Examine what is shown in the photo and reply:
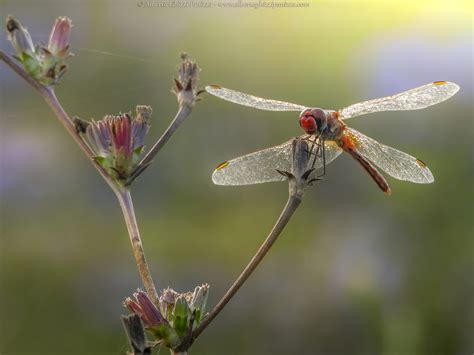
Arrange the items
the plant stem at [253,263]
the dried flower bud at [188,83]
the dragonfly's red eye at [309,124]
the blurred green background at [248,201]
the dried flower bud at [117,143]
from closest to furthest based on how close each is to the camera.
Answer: the plant stem at [253,263], the dried flower bud at [117,143], the dried flower bud at [188,83], the dragonfly's red eye at [309,124], the blurred green background at [248,201]

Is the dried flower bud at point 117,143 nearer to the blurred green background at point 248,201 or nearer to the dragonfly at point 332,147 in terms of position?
the dragonfly at point 332,147

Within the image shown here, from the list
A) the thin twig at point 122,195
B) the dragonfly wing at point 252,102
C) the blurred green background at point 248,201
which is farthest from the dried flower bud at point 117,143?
the blurred green background at point 248,201

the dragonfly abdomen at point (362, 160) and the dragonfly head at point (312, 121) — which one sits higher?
the dragonfly head at point (312, 121)

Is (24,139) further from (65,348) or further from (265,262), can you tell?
(265,262)

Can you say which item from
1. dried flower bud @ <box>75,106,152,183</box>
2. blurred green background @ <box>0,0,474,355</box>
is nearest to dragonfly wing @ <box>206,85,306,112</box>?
dried flower bud @ <box>75,106,152,183</box>

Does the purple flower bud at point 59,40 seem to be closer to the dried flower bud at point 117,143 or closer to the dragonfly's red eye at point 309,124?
the dried flower bud at point 117,143

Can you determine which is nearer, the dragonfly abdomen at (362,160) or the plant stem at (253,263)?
the plant stem at (253,263)

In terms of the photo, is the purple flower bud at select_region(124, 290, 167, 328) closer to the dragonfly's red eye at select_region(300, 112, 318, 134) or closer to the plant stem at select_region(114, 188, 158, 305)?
the plant stem at select_region(114, 188, 158, 305)

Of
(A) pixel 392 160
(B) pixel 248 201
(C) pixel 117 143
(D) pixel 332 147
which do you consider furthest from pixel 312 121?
(B) pixel 248 201

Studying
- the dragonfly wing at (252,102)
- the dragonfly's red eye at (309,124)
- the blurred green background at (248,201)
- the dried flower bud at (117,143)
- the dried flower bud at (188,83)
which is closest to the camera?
the dried flower bud at (117,143)
